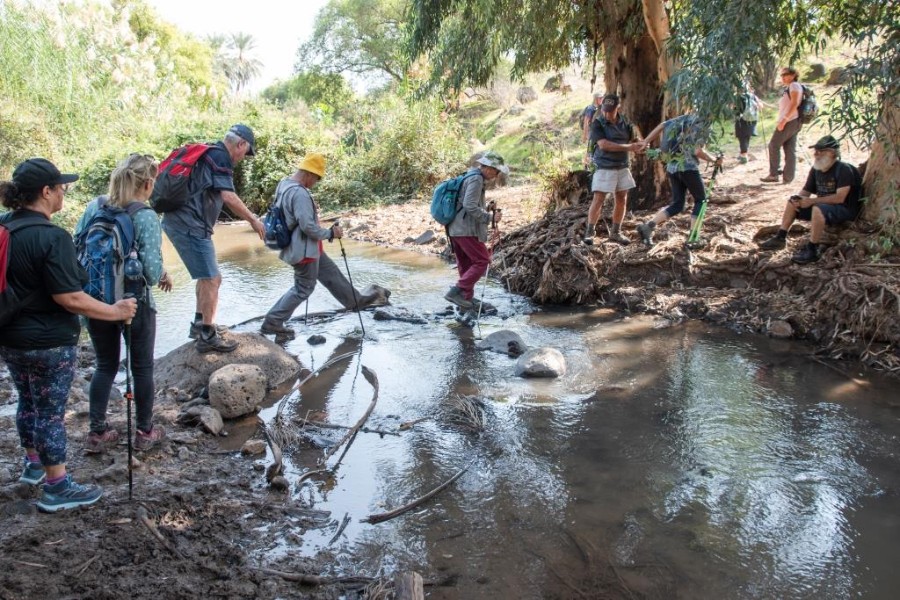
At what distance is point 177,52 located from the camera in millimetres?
38156

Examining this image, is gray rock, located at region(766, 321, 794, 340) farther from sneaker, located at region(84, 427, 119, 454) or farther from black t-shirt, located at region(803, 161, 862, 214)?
sneaker, located at region(84, 427, 119, 454)

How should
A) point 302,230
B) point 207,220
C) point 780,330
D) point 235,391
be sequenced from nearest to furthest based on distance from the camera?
point 235,391 < point 207,220 < point 302,230 < point 780,330

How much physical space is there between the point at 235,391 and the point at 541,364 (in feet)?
8.81

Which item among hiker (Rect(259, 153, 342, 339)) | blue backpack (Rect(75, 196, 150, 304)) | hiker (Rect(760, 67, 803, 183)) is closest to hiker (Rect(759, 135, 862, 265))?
hiker (Rect(760, 67, 803, 183))

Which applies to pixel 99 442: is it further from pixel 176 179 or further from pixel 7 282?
pixel 176 179

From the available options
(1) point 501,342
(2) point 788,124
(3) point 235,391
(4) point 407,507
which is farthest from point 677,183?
(4) point 407,507

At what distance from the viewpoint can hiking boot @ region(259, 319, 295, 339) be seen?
24.0 ft

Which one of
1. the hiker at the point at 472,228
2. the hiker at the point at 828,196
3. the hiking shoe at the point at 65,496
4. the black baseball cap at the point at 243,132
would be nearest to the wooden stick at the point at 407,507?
the hiking shoe at the point at 65,496

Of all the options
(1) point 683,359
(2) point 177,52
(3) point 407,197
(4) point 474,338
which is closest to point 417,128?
(3) point 407,197

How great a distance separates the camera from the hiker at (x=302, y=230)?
6.79 m

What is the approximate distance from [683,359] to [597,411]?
1655 mm

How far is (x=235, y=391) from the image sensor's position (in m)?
5.33

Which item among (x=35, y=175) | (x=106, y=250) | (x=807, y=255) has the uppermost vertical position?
(x=35, y=175)

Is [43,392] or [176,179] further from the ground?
[176,179]
